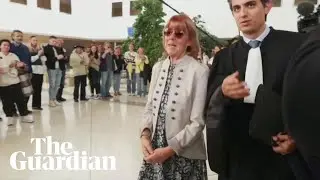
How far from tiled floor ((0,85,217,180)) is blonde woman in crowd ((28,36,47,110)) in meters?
0.08

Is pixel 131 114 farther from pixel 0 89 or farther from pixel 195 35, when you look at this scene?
pixel 195 35

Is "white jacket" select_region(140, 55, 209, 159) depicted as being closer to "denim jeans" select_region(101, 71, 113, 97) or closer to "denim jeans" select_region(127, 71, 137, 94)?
"denim jeans" select_region(127, 71, 137, 94)

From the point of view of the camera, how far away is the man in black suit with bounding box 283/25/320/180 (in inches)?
14.7

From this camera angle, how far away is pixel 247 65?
89 centimetres

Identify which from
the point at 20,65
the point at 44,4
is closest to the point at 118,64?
the point at 44,4

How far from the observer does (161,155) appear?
132cm

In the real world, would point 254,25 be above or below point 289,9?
below

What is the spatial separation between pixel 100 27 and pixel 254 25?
1991 millimetres

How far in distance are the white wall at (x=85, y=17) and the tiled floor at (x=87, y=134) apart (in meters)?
0.63

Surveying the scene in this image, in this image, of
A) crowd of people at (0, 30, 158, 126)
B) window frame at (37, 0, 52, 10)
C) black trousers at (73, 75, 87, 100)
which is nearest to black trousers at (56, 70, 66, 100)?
crowd of people at (0, 30, 158, 126)

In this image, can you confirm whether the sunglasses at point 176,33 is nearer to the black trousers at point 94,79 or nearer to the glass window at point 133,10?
the glass window at point 133,10

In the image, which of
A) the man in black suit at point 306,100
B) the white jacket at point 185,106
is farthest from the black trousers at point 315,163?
the white jacket at point 185,106

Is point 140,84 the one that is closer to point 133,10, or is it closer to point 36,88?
point 133,10

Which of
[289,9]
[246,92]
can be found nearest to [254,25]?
[246,92]
